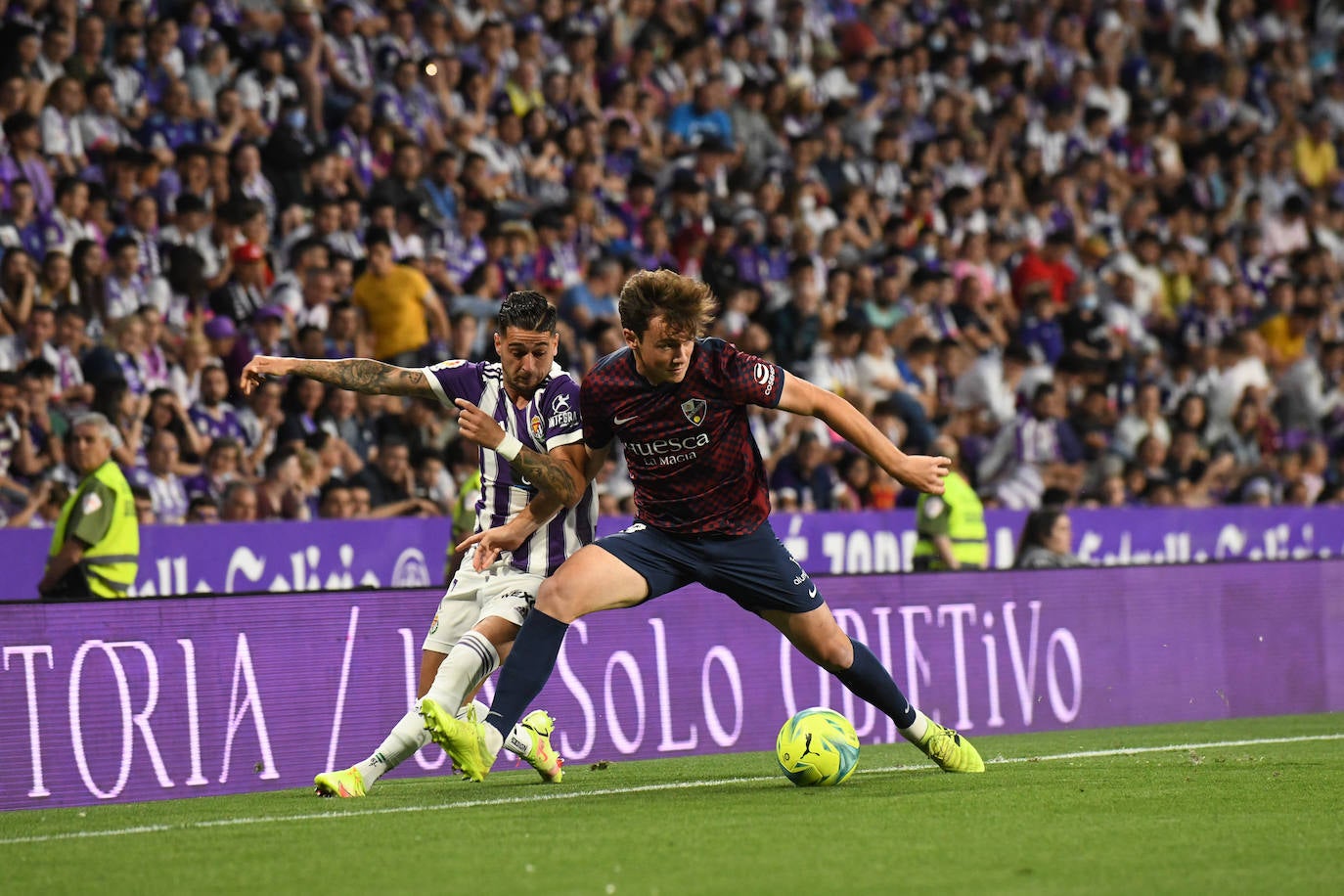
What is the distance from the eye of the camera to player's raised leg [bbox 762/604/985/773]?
835cm

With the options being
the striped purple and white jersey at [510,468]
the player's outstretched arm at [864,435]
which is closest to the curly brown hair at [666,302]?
the player's outstretched arm at [864,435]

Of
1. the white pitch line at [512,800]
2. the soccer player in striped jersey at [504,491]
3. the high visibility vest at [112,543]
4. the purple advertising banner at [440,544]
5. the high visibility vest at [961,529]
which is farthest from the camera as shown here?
the high visibility vest at [961,529]

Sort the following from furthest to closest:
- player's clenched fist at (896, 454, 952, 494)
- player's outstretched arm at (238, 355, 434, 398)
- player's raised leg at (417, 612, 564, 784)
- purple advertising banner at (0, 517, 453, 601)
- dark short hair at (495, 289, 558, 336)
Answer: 1. purple advertising banner at (0, 517, 453, 601)
2. player's outstretched arm at (238, 355, 434, 398)
3. dark short hair at (495, 289, 558, 336)
4. player's clenched fist at (896, 454, 952, 494)
5. player's raised leg at (417, 612, 564, 784)

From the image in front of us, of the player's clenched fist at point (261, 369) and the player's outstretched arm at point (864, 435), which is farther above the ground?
the player's clenched fist at point (261, 369)

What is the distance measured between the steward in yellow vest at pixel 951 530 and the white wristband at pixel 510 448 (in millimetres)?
6705

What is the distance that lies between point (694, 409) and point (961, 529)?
21.7 ft

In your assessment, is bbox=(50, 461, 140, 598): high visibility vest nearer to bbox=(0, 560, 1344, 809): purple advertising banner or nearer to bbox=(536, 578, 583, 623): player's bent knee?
bbox=(0, 560, 1344, 809): purple advertising banner

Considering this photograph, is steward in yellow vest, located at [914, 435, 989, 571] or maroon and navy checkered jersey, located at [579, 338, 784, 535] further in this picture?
steward in yellow vest, located at [914, 435, 989, 571]

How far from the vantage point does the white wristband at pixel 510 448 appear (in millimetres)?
7926

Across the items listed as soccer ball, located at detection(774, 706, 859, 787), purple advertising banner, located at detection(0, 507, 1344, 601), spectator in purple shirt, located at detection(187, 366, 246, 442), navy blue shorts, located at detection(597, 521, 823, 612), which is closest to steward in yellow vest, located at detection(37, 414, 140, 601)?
purple advertising banner, located at detection(0, 507, 1344, 601)

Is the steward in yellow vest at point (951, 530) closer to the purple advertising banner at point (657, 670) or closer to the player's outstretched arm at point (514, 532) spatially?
the purple advertising banner at point (657, 670)

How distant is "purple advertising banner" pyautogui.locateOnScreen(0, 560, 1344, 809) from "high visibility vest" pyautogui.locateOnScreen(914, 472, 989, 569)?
53.7 inches

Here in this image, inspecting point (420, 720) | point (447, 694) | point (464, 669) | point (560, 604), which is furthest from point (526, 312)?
point (420, 720)

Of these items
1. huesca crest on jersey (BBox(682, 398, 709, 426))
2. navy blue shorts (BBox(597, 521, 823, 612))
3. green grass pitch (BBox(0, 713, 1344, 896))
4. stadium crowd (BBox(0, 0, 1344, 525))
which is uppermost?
stadium crowd (BBox(0, 0, 1344, 525))
